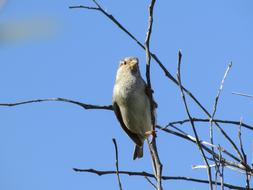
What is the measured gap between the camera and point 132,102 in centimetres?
616

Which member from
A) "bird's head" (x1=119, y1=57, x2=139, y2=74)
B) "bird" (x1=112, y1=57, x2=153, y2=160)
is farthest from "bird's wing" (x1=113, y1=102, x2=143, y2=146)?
"bird's head" (x1=119, y1=57, x2=139, y2=74)

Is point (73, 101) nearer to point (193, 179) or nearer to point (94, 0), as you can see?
point (94, 0)

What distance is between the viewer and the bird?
6.12 m

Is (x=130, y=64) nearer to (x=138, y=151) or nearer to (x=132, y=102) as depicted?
(x=132, y=102)

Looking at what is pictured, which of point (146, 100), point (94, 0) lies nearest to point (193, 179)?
point (94, 0)

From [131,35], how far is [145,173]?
0.81 metres

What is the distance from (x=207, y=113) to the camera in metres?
3.25

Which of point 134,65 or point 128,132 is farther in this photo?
point 128,132

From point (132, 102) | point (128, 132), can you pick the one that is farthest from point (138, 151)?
point (132, 102)

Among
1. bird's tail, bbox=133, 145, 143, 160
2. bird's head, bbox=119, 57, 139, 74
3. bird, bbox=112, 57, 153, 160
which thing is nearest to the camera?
bird, bbox=112, 57, 153, 160

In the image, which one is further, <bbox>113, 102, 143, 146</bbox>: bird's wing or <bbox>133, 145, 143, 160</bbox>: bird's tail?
<bbox>133, 145, 143, 160</bbox>: bird's tail

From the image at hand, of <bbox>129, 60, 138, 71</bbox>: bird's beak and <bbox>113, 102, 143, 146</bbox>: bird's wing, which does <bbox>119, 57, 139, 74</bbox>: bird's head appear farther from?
<bbox>113, 102, 143, 146</bbox>: bird's wing

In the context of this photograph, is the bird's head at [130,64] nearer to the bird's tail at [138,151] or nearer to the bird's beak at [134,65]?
the bird's beak at [134,65]

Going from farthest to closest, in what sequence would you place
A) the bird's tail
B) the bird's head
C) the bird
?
the bird's tail
the bird's head
the bird
